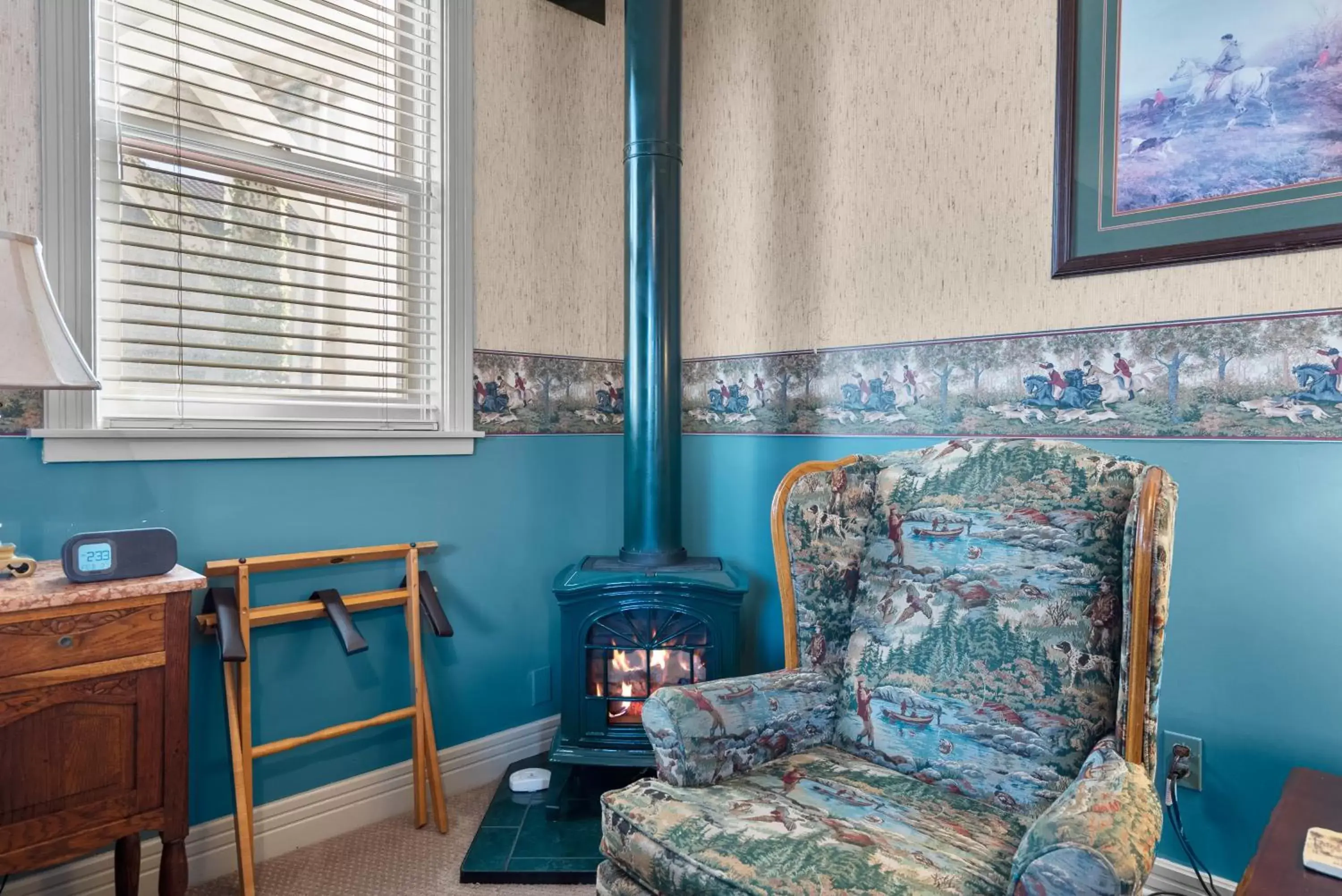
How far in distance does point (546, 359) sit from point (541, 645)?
1015mm

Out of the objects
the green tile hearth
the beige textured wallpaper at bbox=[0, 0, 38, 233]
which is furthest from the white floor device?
the beige textured wallpaper at bbox=[0, 0, 38, 233]

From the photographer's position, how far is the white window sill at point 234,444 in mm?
1869

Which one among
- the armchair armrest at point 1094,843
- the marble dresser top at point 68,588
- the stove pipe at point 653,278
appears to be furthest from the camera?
the stove pipe at point 653,278

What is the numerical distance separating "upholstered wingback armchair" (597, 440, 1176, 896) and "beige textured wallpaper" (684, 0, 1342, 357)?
0.64m

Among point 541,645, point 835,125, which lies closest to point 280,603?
point 541,645

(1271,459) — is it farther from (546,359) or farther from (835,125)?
(546,359)

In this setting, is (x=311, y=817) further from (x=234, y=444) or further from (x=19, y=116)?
(x=19, y=116)

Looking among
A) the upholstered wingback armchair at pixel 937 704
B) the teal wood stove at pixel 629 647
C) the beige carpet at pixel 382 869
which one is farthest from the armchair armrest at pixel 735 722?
the beige carpet at pixel 382 869

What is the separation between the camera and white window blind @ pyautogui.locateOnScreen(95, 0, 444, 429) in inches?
78.9

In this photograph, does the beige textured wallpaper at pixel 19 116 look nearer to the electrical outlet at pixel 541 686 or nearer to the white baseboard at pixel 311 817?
the white baseboard at pixel 311 817

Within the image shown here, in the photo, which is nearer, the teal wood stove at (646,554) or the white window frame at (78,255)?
the white window frame at (78,255)

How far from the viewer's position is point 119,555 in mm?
1617

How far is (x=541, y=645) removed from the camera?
9.34 feet

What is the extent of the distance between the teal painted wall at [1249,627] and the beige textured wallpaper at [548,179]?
178 centimetres
